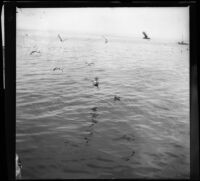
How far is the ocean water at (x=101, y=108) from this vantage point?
9.89 feet

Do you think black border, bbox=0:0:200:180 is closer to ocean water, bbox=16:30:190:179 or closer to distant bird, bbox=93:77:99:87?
ocean water, bbox=16:30:190:179

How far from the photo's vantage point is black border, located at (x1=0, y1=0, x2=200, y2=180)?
7.28 feet

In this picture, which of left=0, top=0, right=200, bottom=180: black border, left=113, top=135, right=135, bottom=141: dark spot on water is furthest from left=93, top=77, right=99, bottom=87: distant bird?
left=0, top=0, right=200, bottom=180: black border

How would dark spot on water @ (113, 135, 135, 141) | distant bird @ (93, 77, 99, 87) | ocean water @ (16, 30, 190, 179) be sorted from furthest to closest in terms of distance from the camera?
1. distant bird @ (93, 77, 99, 87)
2. dark spot on water @ (113, 135, 135, 141)
3. ocean water @ (16, 30, 190, 179)

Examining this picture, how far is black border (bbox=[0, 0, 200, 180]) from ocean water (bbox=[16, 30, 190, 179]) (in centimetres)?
42

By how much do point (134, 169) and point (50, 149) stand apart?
117 cm

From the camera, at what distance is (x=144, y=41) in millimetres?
3824

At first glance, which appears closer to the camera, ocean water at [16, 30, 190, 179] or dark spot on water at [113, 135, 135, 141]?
ocean water at [16, 30, 190, 179]

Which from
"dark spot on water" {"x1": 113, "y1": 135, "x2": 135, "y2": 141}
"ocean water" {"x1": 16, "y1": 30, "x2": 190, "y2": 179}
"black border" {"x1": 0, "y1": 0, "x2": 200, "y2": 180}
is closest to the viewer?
"black border" {"x1": 0, "y1": 0, "x2": 200, "y2": 180}
